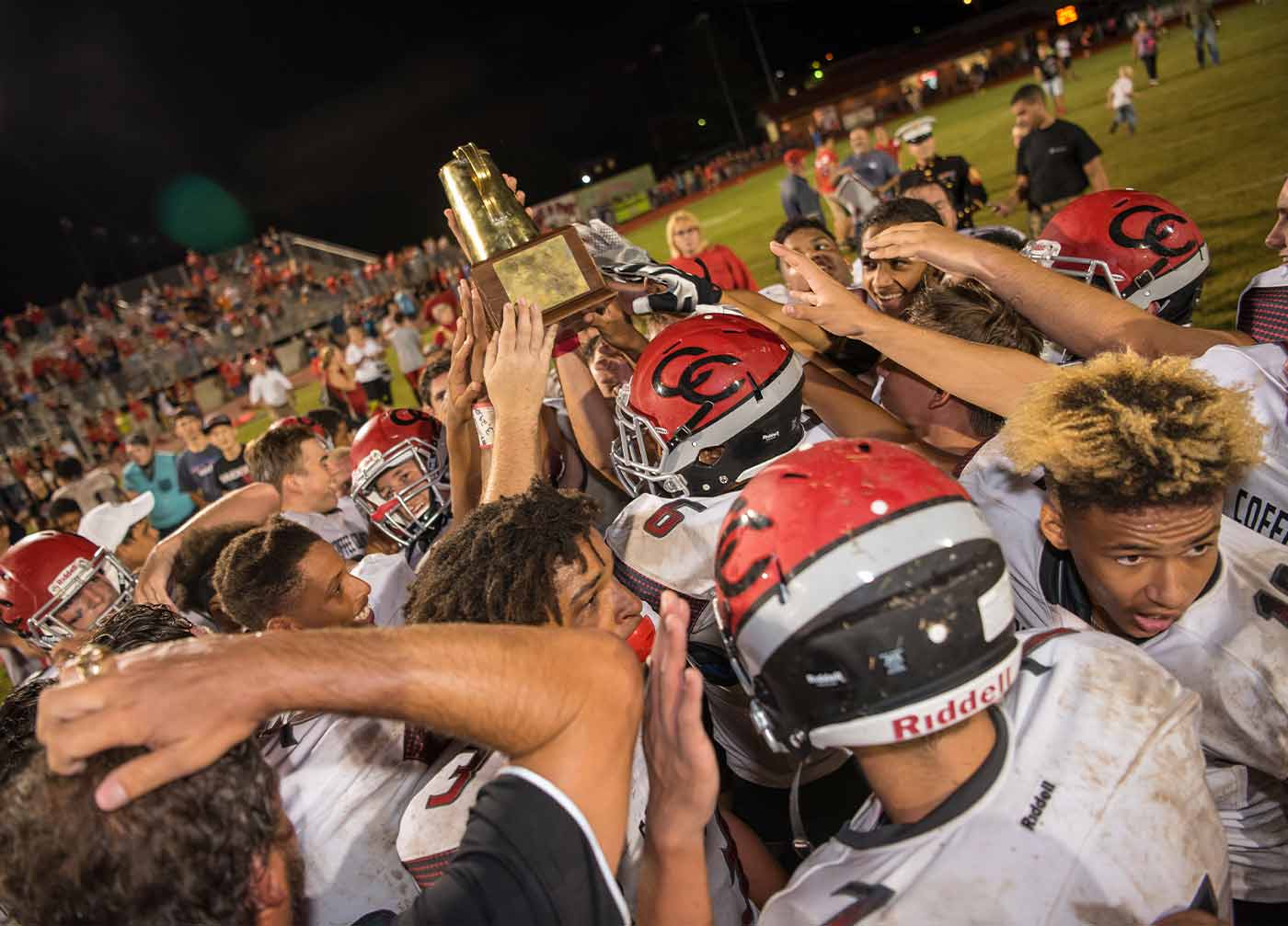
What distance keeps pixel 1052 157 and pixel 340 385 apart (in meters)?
11.7

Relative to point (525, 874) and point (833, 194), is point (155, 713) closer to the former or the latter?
point (525, 874)

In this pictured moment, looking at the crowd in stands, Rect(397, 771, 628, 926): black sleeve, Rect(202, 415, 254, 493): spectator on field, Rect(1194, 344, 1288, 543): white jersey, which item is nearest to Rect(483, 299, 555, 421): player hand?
the crowd in stands

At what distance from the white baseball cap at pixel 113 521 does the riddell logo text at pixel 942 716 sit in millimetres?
6155

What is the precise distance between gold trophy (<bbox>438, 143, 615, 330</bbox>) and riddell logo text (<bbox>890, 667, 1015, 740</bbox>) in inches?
84.3

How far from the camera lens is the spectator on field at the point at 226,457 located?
968 centimetres

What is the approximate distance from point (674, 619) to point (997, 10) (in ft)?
262

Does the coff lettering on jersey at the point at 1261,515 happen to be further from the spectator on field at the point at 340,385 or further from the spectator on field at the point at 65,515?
the spectator on field at the point at 340,385

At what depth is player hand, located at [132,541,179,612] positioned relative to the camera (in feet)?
15.1

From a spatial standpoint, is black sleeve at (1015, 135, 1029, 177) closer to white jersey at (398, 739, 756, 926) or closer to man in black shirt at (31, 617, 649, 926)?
white jersey at (398, 739, 756, 926)

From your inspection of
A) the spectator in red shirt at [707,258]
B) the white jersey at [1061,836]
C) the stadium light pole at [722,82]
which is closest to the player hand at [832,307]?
the white jersey at [1061,836]

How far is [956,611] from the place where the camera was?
5.08 feet

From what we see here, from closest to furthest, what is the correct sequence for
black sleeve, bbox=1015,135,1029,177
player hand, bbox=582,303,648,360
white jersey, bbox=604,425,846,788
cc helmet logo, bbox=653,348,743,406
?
white jersey, bbox=604,425,846,788 < cc helmet logo, bbox=653,348,743,406 < player hand, bbox=582,303,648,360 < black sleeve, bbox=1015,135,1029,177

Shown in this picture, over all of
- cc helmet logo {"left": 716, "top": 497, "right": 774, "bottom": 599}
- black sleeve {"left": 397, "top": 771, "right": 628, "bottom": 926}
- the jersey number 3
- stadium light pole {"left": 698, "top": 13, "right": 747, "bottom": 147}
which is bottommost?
the jersey number 3

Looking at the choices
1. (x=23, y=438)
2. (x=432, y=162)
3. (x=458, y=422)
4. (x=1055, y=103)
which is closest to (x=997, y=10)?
(x=432, y=162)
